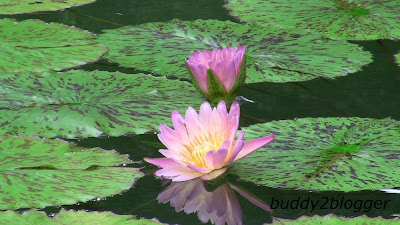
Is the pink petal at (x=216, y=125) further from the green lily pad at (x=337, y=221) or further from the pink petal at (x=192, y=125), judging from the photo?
the green lily pad at (x=337, y=221)

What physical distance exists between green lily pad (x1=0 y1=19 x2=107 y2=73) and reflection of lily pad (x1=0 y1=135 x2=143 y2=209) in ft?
2.55

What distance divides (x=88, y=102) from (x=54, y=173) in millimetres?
558

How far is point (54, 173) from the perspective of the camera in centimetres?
190

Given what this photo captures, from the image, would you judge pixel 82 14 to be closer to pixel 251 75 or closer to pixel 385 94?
pixel 251 75

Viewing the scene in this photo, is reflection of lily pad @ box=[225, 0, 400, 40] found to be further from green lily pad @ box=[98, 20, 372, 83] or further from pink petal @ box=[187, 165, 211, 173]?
pink petal @ box=[187, 165, 211, 173]

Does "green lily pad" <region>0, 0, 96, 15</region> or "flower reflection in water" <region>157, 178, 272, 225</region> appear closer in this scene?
"flower reflection in water" <region>157, 178, 272, 225</region>

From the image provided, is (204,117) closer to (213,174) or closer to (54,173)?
(213,174)

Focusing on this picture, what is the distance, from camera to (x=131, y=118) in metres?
2.30

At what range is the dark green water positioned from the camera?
5.72 ft

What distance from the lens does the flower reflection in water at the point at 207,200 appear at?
67.4 inches

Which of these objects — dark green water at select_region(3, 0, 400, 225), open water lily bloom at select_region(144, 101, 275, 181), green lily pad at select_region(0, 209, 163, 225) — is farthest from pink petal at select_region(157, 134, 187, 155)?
green lily pad at select_region(0, 209, 163, 225)

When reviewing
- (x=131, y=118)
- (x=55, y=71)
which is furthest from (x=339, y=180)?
(x=55, y=71)

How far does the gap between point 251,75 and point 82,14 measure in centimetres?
145

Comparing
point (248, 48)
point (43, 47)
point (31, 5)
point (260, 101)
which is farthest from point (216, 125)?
point (31, 5)
